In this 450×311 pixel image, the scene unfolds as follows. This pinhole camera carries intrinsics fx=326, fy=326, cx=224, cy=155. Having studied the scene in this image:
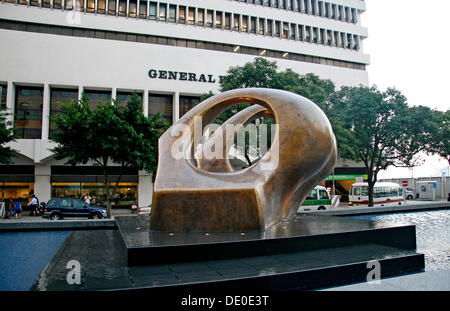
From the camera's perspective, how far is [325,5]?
1471 inches

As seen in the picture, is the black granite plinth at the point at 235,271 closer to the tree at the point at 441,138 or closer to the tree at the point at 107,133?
the tree at the point at 107,133

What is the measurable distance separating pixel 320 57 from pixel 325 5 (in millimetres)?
6761

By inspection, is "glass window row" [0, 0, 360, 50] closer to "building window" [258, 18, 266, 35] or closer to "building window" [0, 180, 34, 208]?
"building window" [258, 18, 266, 35]

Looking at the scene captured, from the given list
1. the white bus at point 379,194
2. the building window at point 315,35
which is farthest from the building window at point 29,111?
the building window at point 315,35

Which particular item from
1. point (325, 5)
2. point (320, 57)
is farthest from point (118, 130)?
point (325, 5)

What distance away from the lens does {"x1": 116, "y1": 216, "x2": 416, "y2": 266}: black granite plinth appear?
505 centimetres

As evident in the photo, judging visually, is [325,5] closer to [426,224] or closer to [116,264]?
[426,224]

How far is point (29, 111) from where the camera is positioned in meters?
27.5

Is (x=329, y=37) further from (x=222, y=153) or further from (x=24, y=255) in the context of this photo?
(x=24, y=255)

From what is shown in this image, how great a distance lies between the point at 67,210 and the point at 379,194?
22272 millimetres

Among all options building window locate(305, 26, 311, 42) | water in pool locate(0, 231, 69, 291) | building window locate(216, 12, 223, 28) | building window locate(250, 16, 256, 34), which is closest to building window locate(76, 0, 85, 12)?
building window locate(216, 12, 223, 28)

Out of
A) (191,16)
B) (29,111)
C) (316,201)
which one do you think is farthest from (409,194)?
(29,111)

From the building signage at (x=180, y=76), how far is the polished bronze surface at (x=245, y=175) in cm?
2240

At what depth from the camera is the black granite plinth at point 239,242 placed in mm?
5047
